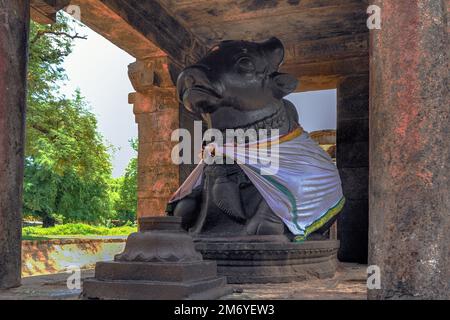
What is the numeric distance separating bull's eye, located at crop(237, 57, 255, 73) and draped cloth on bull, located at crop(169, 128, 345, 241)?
73 centimetres

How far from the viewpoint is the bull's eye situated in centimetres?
549

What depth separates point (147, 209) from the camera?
8.09 meters

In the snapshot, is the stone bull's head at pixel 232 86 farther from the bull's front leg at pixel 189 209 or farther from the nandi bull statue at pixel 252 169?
the bull's front leg at pixel 189 209

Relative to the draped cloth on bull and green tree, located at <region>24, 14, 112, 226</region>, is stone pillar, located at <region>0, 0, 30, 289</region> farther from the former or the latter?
green tree, located at <region>24, 14, 112, 226</region>

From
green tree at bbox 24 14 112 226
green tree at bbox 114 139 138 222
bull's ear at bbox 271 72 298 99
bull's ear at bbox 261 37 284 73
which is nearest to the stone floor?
bull's ear at bbox 271 72 298 99

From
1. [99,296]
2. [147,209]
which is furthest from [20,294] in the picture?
[147,209]

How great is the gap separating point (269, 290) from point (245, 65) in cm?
229

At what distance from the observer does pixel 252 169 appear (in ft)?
16.7

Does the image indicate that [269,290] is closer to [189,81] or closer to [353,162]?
[189,81]

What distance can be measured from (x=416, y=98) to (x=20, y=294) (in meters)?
2.93

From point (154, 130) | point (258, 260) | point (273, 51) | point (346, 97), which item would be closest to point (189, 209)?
point (258, 260)

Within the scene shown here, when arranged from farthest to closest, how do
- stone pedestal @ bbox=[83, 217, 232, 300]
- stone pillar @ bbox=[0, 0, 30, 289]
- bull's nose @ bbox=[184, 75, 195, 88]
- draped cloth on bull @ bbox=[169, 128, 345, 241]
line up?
bull's nose @ bbox=[184, 75, 195, 88] < draped cloth on bull @ bbox=[169, 128, 345, 241] < stone pillar @ bbox=[0, 0, 30, 289] < stone pedestal @ bbox=[83, 217, 232, 300]
